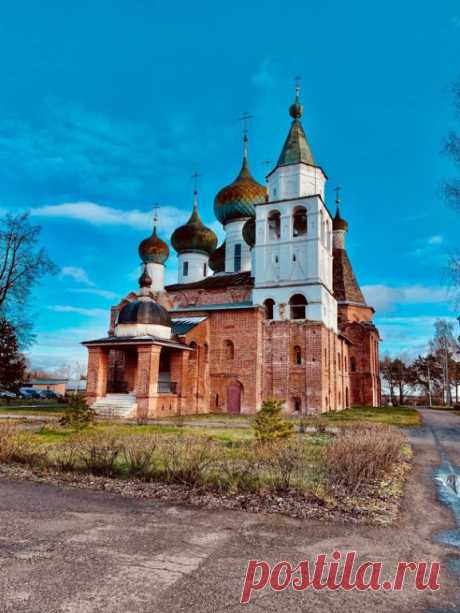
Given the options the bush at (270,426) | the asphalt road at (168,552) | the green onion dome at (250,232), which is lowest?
the asphalt road at (168,552)

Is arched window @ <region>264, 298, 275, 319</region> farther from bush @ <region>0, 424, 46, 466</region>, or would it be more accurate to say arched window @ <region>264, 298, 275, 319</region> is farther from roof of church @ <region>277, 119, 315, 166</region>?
bush @ <region>0, 424, 46, 466</region>

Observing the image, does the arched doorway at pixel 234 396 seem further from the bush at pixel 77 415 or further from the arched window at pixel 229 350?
the bush at pixel 77 415

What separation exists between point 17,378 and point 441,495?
24.9m

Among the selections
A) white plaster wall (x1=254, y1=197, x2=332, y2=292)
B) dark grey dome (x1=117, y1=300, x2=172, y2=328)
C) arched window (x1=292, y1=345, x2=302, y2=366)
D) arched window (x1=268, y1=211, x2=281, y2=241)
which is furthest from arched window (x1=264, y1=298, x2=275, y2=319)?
dark grey dome (x1=117, y1=300, x2=172, y2=328)

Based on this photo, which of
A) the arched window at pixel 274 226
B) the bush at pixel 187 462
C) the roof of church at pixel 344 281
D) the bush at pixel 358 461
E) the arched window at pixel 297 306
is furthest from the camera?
the roof of church at pixel 344 281

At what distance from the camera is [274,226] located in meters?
30.1

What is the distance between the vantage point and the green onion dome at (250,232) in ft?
108

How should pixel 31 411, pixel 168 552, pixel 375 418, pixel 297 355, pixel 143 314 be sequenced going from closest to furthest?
pixel 168 552 < pixel 375 418 < pixel 31 411 < pixel 143 314 < pixel 297 355

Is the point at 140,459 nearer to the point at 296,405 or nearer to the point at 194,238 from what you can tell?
the point at 296,405

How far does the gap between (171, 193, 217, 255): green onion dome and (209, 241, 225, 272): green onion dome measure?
1.47 ft

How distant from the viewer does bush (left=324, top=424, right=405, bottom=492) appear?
7.08m

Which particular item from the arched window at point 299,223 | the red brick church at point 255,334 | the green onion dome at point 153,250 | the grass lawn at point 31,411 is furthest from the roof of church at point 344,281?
the grass lawn at point 31,411

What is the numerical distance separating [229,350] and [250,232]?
32.9 ft

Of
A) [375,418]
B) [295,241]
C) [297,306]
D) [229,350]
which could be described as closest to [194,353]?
[229,350]
